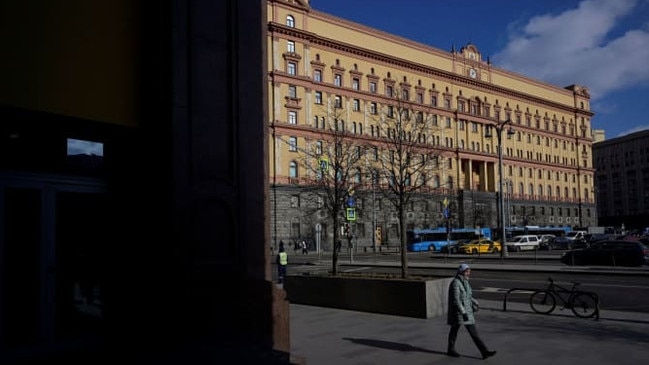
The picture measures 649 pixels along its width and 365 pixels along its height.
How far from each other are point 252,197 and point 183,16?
8.49 ft

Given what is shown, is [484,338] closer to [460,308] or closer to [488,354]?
[488,354]

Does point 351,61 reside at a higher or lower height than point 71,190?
higher

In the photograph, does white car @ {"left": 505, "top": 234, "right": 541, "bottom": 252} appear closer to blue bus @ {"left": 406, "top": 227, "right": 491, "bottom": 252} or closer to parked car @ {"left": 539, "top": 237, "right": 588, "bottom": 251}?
parked car @ {"left": 539, "top": 237, "right": 588, "bottom": 251}

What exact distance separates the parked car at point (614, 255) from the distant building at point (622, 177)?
12396 centimetres

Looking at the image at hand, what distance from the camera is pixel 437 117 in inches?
3420

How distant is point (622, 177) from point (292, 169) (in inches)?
4801

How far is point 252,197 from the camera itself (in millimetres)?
8211

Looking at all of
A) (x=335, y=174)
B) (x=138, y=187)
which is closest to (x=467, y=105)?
(x=335, y=174)

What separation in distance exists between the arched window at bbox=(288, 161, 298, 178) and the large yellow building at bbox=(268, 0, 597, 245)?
120mm

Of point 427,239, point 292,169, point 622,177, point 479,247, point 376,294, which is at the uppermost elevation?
point 622,177

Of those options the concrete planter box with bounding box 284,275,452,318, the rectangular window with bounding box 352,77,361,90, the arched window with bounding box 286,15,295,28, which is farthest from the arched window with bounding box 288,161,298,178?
the concrete planter box with bounding box 284,275,452,318

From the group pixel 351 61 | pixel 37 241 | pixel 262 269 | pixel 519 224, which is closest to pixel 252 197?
pixel 262 269

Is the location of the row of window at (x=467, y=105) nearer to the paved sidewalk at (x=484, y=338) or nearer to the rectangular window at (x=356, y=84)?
the rectangular window at (x=356, y=84)

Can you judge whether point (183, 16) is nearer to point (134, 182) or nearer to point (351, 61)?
point (134, 182)
